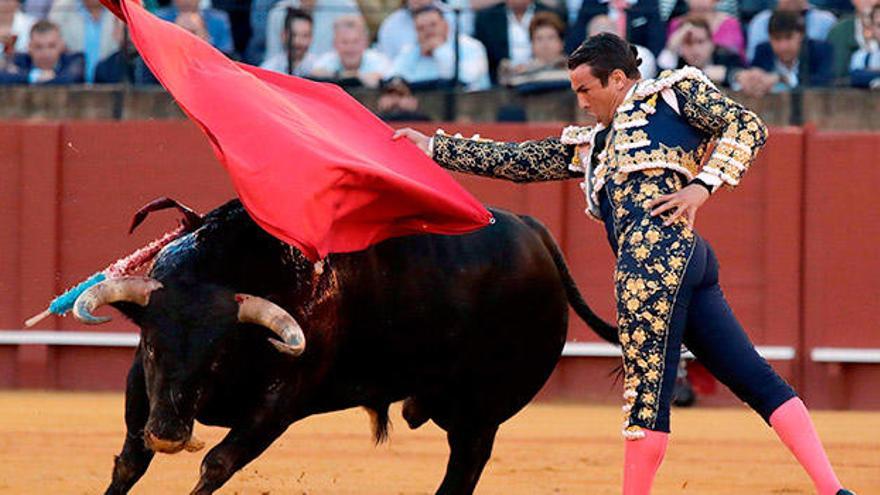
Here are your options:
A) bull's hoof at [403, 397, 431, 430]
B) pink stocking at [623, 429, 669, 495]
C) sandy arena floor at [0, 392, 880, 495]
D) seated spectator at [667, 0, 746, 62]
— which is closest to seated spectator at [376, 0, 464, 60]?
seated spectator at [667, 0, 746, 62]

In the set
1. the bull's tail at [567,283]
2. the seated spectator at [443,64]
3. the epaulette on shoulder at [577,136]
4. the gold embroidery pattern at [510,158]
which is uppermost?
the epaulette on shoulder at [577,136]

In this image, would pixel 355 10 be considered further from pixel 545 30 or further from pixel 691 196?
pixel 691 196

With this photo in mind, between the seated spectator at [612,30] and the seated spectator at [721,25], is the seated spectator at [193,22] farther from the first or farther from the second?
the seated spectator at [721,25]

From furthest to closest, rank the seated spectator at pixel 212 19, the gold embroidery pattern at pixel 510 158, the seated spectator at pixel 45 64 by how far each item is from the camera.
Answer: the seated spectator at pixel 45 64, the seated spectator at pixel 212 19, the gold embroidery pattern at pixel 510 158

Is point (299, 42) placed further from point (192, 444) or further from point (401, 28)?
point (192, 444)

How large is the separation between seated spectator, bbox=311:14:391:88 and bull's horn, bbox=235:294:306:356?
485 centimetres

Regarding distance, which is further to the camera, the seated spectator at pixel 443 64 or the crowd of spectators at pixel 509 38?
the seated spectator at pixel 443 64

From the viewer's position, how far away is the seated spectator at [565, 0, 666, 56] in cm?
881

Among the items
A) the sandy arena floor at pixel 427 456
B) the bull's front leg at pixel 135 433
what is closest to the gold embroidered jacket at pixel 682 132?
the bull's front leg at pixel 135 433

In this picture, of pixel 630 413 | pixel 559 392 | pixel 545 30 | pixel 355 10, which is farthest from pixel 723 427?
pixel 630 413

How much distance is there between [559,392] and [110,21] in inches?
122

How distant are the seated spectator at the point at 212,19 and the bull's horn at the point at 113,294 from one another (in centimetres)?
493

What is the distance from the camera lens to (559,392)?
29.0ft

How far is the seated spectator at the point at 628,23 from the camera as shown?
881 cm
